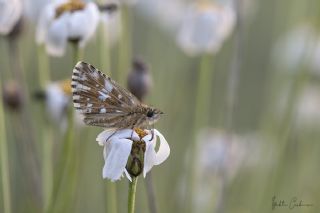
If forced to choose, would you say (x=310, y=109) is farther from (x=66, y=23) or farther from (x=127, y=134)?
(x=127, y=134)

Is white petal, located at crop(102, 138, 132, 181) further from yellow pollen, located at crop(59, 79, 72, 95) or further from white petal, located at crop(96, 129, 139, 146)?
yellow pollen, located at crop(59, 79, 72, 95)

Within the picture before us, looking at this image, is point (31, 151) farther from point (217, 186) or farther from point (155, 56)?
point (155, 56)

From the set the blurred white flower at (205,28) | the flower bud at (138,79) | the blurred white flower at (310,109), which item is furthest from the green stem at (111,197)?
the blurred white flower at (310,109)

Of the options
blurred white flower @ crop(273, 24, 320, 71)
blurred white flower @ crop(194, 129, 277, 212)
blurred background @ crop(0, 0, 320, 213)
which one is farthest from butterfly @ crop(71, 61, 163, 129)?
blurred white flower @ crop(273, 24, 320, 71)

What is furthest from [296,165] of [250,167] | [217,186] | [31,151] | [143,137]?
[143,137]

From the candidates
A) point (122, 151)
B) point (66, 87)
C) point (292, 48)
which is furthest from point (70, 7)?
point (292, 48)
